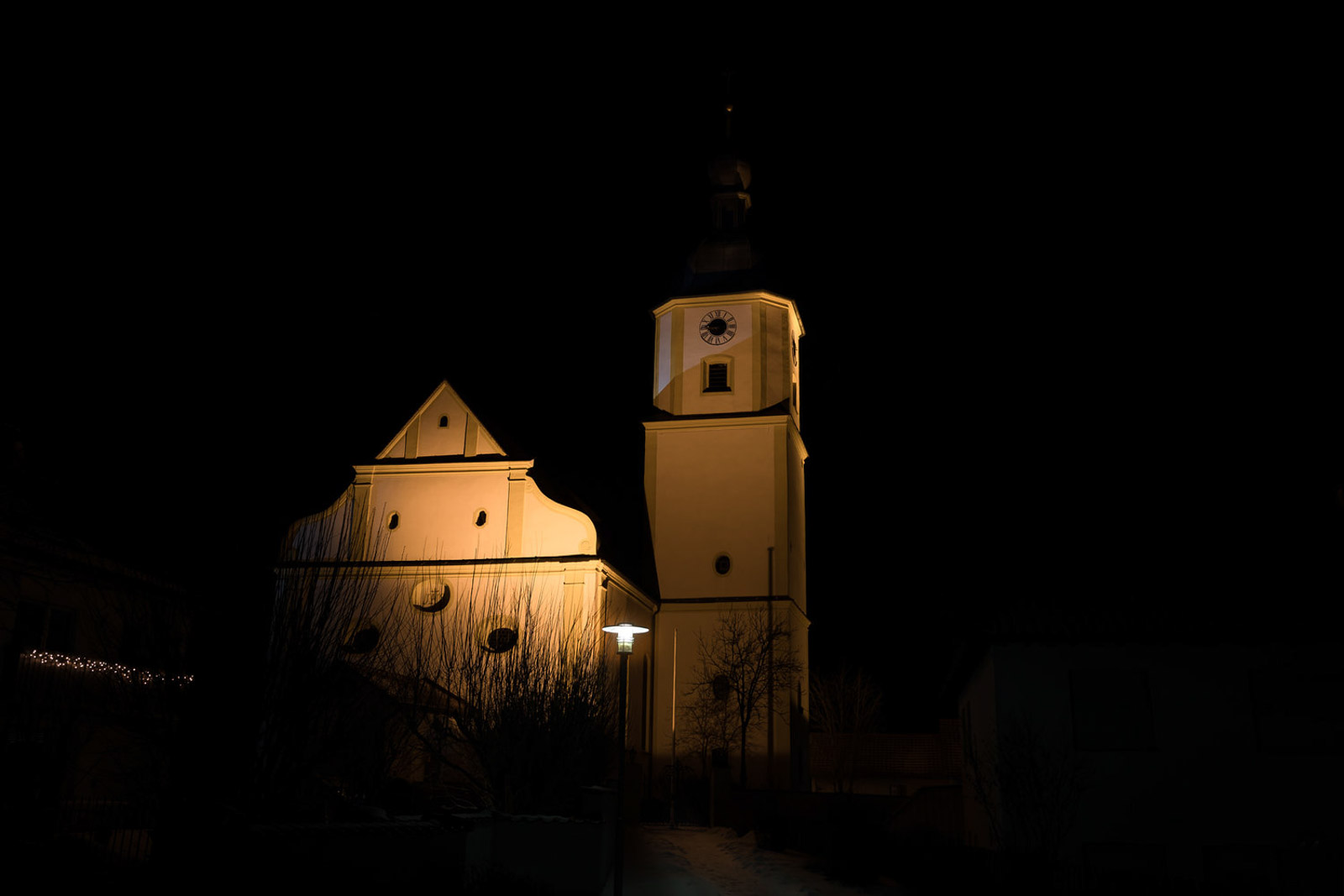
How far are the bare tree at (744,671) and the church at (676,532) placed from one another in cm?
6

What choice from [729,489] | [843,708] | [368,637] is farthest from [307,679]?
[843,708]

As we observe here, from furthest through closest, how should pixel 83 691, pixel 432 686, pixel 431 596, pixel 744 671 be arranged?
pixel 744 671 → pixel 431 596 → pixel 432 686 → pixel 83 691

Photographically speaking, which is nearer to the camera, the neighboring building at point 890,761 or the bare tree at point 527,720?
the bare tree at point 527,720

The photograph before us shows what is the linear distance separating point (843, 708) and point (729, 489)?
1047 inches

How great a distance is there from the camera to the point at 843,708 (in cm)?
5884

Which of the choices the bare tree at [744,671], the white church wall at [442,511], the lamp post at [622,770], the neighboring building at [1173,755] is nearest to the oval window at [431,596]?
the white church wall at [442,511]

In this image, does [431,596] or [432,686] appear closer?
[432,686]

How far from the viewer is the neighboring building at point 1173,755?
16.0 metres

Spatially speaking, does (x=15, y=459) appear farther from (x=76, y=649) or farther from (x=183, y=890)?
(x=76, y=649)

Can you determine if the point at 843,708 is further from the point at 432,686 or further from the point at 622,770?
the point at 622,770

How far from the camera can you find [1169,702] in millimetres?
16641

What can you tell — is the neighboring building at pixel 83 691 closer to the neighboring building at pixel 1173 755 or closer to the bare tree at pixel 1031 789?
the bare tree at pixel 1031 789

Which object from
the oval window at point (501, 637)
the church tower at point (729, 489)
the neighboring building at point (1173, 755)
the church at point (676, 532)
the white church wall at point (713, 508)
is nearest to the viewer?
the neighboring building at point (1173, 755)

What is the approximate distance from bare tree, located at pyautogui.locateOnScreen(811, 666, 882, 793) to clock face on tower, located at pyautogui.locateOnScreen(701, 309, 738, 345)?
25250mm
